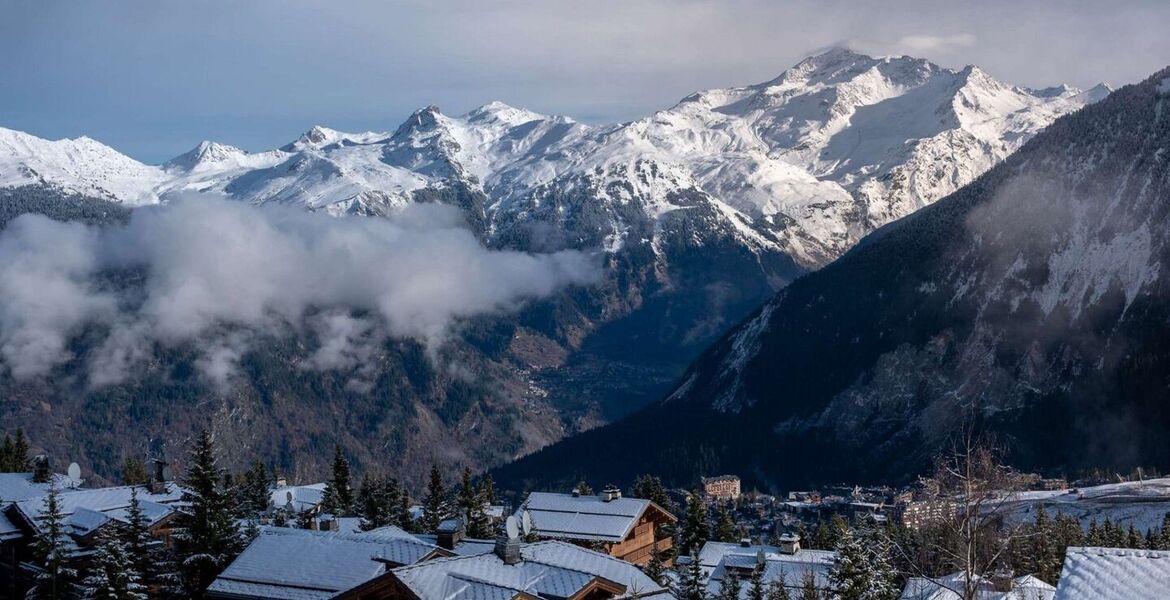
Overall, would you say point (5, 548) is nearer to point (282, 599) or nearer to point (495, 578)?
point (282, 599)

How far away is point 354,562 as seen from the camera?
6259cm

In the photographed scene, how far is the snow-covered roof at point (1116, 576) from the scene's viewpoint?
50188 mm

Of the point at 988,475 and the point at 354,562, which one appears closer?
the point at 988,475

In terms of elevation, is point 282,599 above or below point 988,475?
below

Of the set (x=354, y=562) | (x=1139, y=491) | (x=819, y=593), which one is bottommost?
(x=1139, y=491)

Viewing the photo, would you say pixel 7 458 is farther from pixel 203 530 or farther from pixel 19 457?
pixel 203 530

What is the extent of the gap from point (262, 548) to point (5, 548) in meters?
26.3

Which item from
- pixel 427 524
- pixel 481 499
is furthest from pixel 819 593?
pixel 427 524

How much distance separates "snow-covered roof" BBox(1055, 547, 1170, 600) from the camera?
50.2 metres

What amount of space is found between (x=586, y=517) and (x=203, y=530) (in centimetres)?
3983

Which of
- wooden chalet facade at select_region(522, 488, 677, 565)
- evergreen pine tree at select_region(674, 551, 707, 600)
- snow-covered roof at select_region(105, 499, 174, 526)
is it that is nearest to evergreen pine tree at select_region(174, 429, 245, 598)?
snow-covered roof at select_region(105, 499, 174, 526)

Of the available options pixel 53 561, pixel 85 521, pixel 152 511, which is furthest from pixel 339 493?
pixel 53 561

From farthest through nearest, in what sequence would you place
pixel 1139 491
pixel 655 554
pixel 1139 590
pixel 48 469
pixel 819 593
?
pixel 1139 491 → pixel 48 469 → pixel 655 554 → pixel 819 593 → pixel 1139 590

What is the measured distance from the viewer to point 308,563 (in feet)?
209
